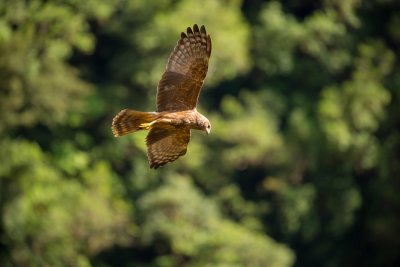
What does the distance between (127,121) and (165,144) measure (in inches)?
33.9

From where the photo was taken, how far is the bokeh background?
73.0 feet

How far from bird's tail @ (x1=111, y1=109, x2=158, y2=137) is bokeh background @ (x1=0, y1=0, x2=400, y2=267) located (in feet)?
42.0

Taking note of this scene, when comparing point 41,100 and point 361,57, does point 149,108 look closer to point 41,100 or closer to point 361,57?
point 41,100

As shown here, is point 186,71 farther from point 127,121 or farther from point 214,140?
point 214,140

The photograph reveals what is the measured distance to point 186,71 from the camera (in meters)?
9.07

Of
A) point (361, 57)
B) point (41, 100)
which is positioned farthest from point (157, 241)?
point (361, 57)

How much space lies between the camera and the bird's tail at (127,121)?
8.55m

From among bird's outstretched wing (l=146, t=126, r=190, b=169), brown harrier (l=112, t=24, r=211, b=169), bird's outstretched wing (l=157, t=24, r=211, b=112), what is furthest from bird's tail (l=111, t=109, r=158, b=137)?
bird's outstretched wing (l=146, t=126, r=190, b=169)

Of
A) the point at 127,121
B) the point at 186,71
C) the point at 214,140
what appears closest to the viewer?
the point at 127,121

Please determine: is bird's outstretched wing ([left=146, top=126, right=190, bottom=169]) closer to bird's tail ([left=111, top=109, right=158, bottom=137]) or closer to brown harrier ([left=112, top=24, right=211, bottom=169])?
brown harrier ([left=112, top=24, right=211, bottom=169])

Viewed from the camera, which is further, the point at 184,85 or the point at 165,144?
the point at 165,144

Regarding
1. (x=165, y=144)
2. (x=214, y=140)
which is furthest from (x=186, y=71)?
(x=214, y=140)

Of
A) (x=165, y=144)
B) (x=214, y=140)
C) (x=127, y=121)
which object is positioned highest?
(x=214, y=140)

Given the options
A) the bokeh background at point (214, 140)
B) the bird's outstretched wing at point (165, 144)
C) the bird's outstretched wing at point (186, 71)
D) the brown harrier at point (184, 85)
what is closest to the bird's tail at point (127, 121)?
the brown harrier at point (184, 85)
